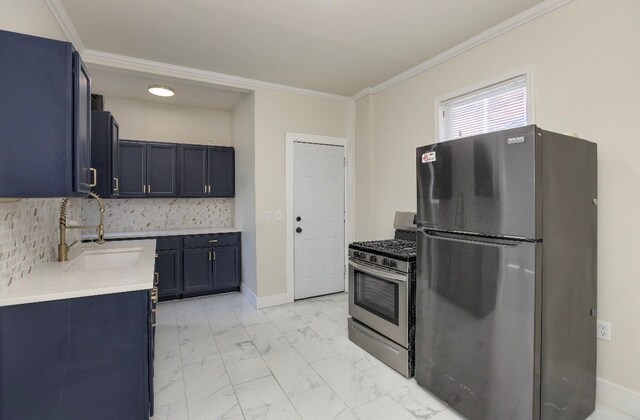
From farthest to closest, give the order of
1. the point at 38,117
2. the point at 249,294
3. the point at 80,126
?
1. the point at 249,294
2. the point at 80,126
3. the point at 38,117

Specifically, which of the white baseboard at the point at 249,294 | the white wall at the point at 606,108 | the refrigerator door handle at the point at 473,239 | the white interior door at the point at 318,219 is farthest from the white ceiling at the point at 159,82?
the white wall at the point at 606,108

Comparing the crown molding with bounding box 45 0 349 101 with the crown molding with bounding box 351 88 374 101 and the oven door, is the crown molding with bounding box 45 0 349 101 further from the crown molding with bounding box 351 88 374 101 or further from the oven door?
the oven door

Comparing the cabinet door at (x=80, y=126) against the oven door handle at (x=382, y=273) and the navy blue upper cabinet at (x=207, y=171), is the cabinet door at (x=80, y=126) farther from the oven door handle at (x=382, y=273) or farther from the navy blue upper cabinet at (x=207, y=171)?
the navy blue upper cabinet at (x=207, y=171)

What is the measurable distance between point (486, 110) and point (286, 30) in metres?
1.83

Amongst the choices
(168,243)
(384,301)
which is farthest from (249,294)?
(384,301)

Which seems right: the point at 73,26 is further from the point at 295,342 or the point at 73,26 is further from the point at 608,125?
the point at 608,125

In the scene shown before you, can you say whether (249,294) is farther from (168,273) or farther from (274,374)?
(274,374)

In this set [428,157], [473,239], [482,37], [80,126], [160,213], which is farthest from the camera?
[160,213]

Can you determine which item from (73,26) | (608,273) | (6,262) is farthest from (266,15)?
(608,273)

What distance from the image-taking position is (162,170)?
14.4 ft

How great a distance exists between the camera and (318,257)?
14.2 feet

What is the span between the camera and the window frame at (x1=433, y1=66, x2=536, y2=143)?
240 cm

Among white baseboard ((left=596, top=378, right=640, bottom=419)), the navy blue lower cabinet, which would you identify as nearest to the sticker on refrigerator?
white baseboard ((left=596, top=378, right=640, bottom=419))

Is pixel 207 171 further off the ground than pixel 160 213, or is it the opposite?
pixel 207 171
